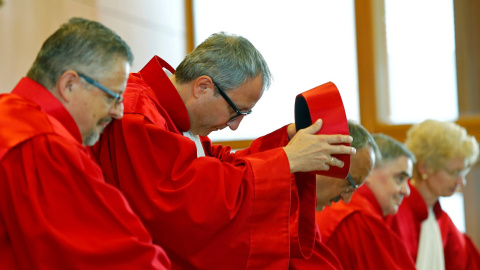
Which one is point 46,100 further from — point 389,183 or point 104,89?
point 389,183

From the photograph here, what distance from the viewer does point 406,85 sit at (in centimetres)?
623

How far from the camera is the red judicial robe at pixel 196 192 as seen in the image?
2.29 m

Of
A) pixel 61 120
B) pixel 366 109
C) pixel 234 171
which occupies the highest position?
pixel 61 120

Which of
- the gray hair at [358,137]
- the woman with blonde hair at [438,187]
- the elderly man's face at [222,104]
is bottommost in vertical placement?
the woman with blonde hair at [438,187]

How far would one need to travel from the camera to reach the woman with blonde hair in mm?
4352

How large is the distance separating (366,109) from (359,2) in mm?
948

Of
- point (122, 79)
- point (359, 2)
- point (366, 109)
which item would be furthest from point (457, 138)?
point (122, 79)

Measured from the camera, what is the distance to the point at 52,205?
1.79 metres

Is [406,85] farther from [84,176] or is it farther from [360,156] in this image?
[84,176]

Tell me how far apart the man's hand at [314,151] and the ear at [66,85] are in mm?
845

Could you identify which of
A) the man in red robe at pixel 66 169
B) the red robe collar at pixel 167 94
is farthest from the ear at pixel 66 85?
the red robe collar at pixel 167 94

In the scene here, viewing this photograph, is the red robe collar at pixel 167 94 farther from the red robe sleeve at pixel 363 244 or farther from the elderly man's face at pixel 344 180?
the red robe sleeve at pixel 363 244

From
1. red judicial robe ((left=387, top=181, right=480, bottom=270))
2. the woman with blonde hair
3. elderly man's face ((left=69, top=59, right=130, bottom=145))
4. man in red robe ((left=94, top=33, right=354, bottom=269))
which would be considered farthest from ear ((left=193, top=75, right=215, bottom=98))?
the woman with blonde hair

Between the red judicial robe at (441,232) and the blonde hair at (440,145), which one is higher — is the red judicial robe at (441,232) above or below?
below
